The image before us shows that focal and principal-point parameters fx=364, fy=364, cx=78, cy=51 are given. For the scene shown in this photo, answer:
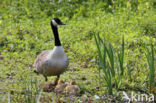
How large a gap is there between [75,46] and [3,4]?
15.9 ft

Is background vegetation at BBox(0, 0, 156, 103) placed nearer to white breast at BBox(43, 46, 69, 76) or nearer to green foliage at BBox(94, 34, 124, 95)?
green foliage at BBox(94, 34, 124, 95)

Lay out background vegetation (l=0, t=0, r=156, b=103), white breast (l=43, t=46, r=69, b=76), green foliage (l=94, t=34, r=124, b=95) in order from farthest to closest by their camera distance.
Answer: white breast (l=43, t=46, r=69, b=76)
background vegetation (l=0, t=0, r=156, b=103)
green foliage (l=94, t=34, r=124, b=95)

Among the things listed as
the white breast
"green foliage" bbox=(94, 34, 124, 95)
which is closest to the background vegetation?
"green foliage" bbox=(94, 34, 124, 95)

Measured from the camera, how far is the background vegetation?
242 inches

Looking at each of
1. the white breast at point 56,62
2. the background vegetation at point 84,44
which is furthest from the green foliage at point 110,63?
the white breast at point 56,62

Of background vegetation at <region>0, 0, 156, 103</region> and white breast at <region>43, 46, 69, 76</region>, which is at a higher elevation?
white breast at <region>43, 46, 69, 76</region>

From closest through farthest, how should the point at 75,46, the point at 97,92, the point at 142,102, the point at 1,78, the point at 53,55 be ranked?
the point at 142,102 < the point at 97,92 < the point at 53,55 < the point at 1,78 < the point at 75,46

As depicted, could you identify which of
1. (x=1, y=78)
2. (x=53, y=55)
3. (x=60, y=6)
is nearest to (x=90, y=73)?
(x=53, y=55)

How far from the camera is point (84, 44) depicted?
32.0 feet

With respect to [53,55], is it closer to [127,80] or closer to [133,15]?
[127,80]

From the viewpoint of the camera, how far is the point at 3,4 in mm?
13438

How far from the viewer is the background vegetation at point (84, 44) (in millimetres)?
6141

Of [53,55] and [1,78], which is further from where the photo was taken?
[1,78]

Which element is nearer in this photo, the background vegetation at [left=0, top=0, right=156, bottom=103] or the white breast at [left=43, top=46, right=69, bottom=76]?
the background vegetation at [left=0, top=0, right=156, bottom=103]
